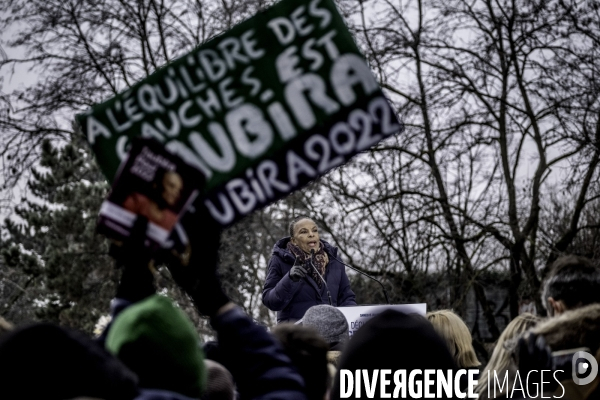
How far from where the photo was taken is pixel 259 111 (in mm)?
2760

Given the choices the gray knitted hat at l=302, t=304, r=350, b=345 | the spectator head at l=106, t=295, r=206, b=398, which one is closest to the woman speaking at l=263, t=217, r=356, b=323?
the gray knitted hat at l=302, t=304, r=350, b=345

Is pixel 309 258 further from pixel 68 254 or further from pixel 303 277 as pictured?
pixel 68 254

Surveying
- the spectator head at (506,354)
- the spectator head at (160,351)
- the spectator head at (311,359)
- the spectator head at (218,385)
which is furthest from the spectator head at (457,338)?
the spectator head at (160,351)

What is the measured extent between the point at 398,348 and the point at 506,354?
145 cm

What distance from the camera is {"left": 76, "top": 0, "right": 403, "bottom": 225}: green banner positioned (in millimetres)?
2725

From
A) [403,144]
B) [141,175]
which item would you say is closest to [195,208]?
[141,175]

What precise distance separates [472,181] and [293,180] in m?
8.10

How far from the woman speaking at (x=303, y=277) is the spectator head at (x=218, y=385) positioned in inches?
123

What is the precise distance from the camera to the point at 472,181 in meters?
10.5

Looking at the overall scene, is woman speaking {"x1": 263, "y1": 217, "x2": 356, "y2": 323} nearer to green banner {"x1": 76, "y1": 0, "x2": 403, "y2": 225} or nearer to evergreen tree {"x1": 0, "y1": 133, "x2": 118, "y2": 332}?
green banner {"x1": 76, "y1": 0, "x2": 403, "y2": 225}

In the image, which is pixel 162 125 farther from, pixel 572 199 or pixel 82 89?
pixel 82 89

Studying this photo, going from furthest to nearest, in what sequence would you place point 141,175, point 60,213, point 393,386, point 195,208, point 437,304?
point 60,213 < point 437,304 < point 195,208 < point 141,175 < point 393,386

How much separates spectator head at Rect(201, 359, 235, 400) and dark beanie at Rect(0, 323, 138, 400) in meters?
0.90

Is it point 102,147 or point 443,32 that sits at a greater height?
point 443,32
